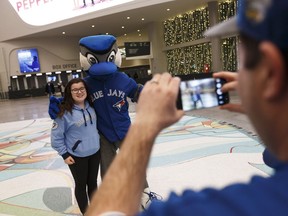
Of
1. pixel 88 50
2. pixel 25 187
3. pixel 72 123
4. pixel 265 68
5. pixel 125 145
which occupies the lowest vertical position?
pixel 25 187

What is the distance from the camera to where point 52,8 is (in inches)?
711

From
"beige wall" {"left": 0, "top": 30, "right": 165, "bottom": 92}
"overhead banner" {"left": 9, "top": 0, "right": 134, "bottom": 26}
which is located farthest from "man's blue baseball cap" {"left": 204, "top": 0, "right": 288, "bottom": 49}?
"beige wall" {"left": 0, "top": 30, "right": 165, "bottom": 92}

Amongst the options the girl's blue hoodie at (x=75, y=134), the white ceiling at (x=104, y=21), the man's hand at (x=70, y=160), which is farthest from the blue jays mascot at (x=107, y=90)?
the white ceiling at (x=104, y=21)

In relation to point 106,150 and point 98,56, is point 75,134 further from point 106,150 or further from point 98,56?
point 98,56

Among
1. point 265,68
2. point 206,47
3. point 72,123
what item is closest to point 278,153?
point 265,68

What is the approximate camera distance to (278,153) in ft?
1.75

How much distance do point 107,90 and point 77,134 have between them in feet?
1.47

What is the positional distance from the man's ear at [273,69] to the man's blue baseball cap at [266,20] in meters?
0.01

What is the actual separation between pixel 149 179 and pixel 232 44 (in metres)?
13.7

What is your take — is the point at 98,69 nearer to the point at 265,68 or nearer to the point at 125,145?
the point at 125,145

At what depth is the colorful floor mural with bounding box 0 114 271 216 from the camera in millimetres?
3150

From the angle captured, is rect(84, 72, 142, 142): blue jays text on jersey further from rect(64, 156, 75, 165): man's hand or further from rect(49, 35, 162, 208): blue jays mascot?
rect(64, 156, 75, 165): man's hand

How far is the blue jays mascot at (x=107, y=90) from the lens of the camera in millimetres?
2627

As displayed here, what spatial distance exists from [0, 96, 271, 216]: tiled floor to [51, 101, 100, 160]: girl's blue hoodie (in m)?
0.75
